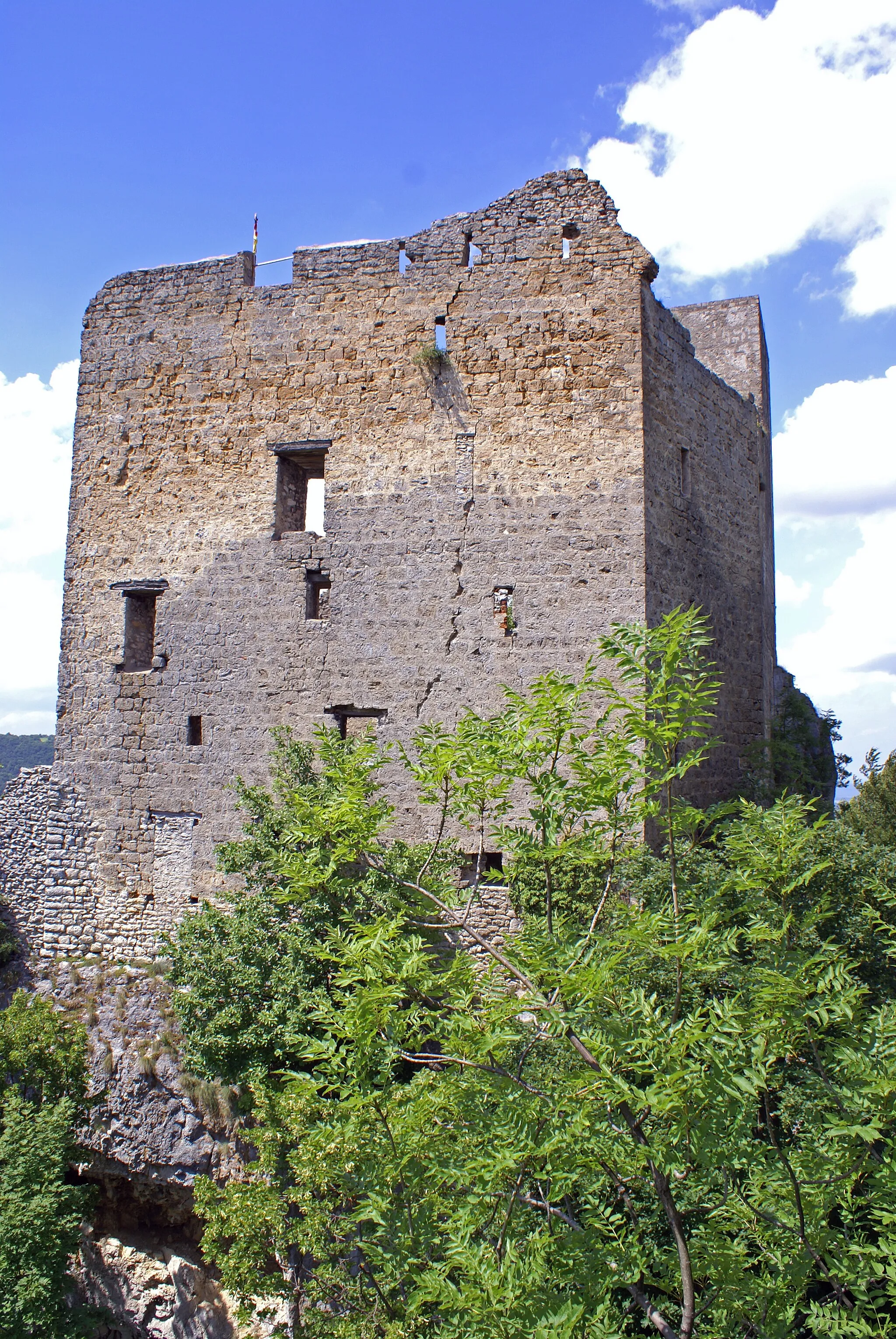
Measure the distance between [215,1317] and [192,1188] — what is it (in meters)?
1.62

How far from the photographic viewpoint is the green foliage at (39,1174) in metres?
8.91

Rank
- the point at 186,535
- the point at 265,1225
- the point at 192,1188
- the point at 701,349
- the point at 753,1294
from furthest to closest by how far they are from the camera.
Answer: the point at 701,349, the point at 186,535, the point at 192,1188, the point at 265,1225, the point at 753,1294

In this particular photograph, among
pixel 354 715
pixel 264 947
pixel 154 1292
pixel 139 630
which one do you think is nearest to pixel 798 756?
pixel 354 715

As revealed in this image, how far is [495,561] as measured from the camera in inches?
417

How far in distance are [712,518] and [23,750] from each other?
219ft

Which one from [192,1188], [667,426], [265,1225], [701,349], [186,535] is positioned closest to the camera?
[265,1225]

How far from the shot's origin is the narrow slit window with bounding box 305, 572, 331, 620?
11.3 m

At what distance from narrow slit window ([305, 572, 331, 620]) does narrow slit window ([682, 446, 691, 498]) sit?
5.04 m

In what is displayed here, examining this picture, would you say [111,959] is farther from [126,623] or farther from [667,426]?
[667,426]

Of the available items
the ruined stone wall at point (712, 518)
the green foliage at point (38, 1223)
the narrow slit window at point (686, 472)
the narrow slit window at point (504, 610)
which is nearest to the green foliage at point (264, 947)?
the green foliage at point (38, 1223)

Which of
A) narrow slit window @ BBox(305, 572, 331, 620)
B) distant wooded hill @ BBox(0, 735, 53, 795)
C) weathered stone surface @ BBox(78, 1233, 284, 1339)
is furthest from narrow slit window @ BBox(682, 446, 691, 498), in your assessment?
distant wooded hill @ BBox(0, 735, 53, 795)

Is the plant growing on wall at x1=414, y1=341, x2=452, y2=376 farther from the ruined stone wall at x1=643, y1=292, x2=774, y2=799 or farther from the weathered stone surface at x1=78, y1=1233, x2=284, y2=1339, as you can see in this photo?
the weathered stone surface at x1=78, y1=1233, x2=284, y2=1339

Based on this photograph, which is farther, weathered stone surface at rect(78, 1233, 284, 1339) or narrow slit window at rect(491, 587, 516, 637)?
narrow slit window at rect(491, 587, 516, 637)

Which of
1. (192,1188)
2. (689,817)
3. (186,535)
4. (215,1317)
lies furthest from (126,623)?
(689,817)
